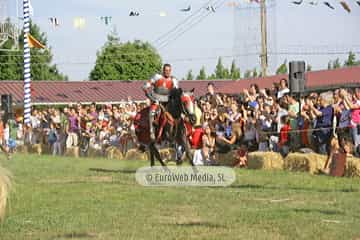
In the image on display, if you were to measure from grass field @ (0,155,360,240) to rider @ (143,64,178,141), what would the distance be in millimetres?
1385

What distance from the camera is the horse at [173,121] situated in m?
12.1

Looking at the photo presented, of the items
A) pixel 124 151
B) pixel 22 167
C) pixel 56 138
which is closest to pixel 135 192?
pixel 22 167

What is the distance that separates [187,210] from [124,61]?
225 ft

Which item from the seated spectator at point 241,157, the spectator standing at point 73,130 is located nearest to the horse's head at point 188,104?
the seated spectator at point 241,157

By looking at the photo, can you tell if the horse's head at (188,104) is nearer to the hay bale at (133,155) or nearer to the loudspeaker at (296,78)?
the loudspeaker at (296,78)

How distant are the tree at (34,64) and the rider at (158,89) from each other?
63228 millimetres

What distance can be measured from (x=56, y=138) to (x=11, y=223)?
866 inches

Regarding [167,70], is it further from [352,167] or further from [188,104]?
[352,167]

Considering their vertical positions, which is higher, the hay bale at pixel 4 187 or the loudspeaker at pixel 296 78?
the loudspeaker at pixel 296 78

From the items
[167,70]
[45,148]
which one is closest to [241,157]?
[167,70]

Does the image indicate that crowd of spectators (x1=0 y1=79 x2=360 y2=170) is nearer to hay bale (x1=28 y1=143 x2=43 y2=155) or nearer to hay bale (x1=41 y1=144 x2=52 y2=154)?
hay bale (x1=41 y1=144 x2=52 y2=154)

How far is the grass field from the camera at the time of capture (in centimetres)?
888

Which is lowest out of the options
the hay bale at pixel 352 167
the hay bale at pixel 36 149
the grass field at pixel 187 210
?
the grass field at pixel 187 210

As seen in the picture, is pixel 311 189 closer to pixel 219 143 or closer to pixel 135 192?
pixel 135 192
